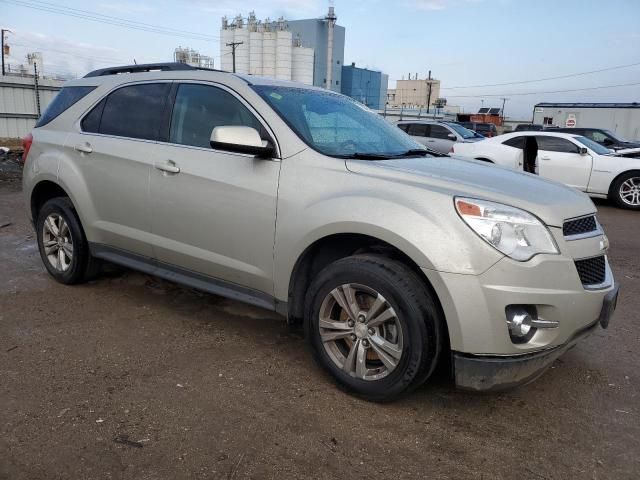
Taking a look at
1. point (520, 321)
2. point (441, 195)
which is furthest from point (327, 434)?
point (441, 195)

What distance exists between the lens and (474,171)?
10.9 feet

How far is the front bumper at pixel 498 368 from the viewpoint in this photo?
8.65 feet

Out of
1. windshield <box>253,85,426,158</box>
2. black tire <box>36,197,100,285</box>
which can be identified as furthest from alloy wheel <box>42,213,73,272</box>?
windshield <box>253,85,426,158</box>

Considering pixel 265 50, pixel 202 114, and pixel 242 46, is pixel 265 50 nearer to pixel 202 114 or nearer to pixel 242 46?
pixel 242 46

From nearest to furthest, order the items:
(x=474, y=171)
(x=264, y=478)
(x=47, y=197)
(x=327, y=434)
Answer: (x=264, y=478) → (x=327, y=434) → (x=474, y=171) → (x=47, y=197)

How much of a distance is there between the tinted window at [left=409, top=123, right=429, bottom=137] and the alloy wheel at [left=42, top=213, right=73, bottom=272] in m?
13.5

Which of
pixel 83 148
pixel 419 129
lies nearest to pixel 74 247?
pixel 83 148

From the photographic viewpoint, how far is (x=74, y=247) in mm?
4598

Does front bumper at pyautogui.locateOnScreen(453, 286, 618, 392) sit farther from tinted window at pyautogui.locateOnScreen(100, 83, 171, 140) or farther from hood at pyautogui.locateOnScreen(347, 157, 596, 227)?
tinted window at pyautogui.locateOnScreen(100, 83, 171, 140)

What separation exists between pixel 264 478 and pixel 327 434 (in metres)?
0.45

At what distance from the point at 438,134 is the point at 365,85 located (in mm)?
62646

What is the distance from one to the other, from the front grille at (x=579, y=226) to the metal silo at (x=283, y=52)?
5963 centimetres

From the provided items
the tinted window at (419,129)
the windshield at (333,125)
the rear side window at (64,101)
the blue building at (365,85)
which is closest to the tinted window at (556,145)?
the tinted window at (419,129)

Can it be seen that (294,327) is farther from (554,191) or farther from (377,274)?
(554,191)
